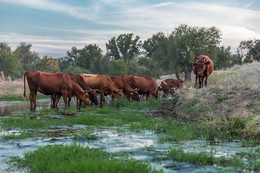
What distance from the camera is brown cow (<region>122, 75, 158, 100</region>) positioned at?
78.3ft

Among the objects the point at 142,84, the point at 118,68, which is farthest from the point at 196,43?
the point at 118,68

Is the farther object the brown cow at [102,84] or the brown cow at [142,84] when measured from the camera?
the brown cow at [142,84]

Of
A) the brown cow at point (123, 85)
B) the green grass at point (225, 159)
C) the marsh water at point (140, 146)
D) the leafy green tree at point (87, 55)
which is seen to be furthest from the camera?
the leafy green tree at point (87, 55)

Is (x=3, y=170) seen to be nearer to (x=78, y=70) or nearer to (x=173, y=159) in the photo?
(x=173, y=159)

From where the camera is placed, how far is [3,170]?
454 cm

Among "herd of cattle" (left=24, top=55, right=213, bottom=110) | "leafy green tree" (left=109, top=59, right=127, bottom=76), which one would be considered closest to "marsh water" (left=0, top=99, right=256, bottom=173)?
"herd of cattle" (left=24, top=55, right=213, bottom=110)

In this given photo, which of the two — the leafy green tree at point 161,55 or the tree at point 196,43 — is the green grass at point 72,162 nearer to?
the tree at point 196,43

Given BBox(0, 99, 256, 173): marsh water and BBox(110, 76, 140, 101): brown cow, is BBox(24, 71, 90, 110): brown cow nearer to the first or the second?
→ BBox(110, 76, 140, 101): brown cow

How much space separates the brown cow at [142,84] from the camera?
2386cm

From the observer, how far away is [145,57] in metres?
104

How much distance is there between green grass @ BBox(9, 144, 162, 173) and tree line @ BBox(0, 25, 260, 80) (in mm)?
42517

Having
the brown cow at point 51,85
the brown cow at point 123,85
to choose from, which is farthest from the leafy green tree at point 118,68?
the brown cow at point 51,85

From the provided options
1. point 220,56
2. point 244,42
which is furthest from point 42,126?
point 244,42

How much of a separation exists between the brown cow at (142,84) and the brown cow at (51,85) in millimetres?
7844
